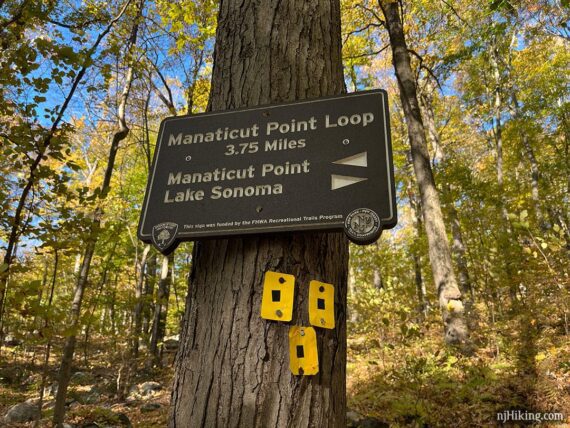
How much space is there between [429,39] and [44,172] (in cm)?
1139

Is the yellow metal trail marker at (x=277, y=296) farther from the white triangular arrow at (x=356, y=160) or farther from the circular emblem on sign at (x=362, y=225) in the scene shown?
Answer: the white triangular arrow at (x=356, y=160)

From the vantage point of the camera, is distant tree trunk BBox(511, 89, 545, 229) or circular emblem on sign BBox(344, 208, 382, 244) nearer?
circular emblem on sign BBox(344, 208, 382, 244)

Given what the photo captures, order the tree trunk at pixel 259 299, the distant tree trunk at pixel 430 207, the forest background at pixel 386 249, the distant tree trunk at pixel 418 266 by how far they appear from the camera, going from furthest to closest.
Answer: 1. the distant tree trunk at pixel 418 266
2. the distant tree trunk at pixel 430 207
3. the forest background at pixel 386 249
4. the tree trunk at pixel 259 299

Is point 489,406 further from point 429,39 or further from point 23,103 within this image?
point 429,39

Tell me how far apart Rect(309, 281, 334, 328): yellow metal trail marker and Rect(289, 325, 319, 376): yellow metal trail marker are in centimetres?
4

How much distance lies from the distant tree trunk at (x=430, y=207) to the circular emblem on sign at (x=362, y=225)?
17.8ft

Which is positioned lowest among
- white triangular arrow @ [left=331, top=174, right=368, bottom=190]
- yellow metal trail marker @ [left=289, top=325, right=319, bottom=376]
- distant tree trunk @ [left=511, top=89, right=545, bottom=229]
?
yellow metal trail marker @ [left=289, top=325, right=319, bottom=376]

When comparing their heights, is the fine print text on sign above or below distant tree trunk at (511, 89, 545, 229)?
below

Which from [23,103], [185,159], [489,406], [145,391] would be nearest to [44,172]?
[23,103]

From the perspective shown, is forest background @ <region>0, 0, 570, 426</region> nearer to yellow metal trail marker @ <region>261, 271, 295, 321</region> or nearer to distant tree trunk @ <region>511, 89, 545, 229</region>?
distant tree trunk @ <region>511, 89, 545, 229</region>

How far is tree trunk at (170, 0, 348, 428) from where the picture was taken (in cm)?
105

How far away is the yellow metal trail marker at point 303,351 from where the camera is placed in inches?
42.2

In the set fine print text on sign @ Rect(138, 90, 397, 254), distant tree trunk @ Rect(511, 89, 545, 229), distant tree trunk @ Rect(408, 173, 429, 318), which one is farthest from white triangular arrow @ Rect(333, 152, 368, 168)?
distant tree trunk @ Rect(511, 89, 545, 229)

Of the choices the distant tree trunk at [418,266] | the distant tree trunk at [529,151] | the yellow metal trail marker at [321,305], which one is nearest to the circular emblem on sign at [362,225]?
the yellow metal trail marker at [321,305]
